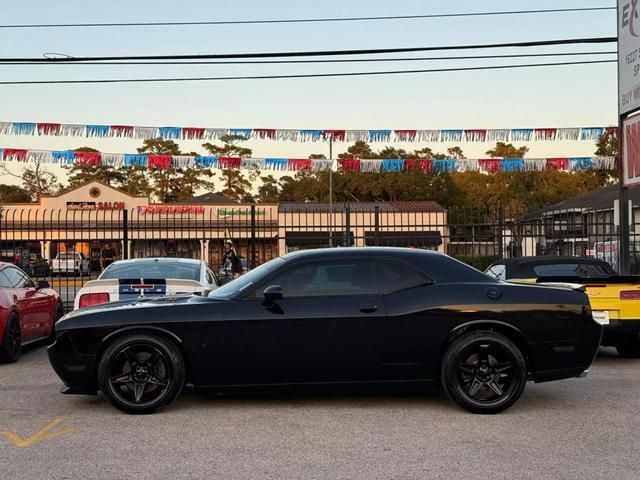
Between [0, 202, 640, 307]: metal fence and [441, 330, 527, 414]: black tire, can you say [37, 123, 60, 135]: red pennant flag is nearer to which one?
[0, 202, 640, 307]: metal fence

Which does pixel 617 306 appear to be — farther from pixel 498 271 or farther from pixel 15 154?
→ pixel 15 154

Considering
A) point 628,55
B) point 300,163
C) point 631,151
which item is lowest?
point 631,151

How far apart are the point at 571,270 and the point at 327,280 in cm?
547

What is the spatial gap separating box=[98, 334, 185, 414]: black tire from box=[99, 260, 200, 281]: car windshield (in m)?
3.56

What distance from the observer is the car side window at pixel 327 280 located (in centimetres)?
664

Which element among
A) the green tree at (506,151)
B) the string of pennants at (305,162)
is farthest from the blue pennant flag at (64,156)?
the green tree at (506,151)

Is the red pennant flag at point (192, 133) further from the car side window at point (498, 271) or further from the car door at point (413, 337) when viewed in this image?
the car door at point (413, 337)

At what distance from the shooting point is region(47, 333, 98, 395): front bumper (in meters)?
6.47

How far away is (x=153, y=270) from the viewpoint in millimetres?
10227

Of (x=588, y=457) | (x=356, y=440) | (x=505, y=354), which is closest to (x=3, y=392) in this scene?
(x=356, y=440)

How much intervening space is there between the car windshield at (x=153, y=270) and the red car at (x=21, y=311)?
3.79 ft

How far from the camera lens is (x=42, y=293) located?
1127cm

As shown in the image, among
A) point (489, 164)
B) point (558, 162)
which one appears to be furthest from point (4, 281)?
point (558, 162)

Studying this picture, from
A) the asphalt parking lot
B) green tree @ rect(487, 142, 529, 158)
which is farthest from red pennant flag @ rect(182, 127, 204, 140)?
green tree @ rect(487, 142, 529, 158)
